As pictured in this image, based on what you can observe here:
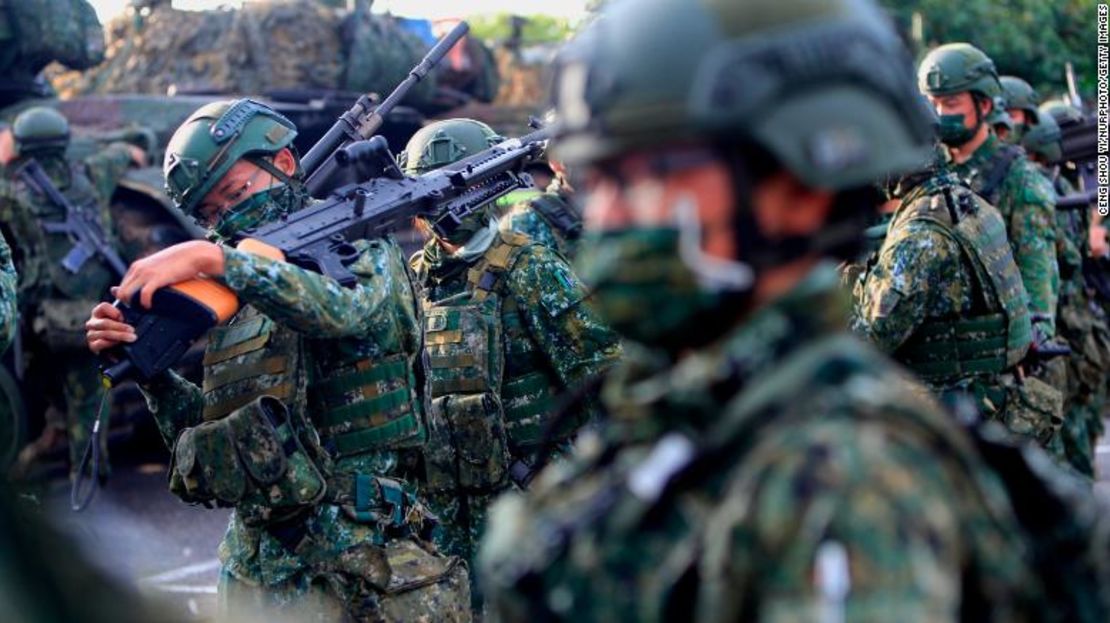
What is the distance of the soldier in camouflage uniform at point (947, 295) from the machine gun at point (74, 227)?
6437 mm

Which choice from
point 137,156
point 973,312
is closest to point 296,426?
point 973,312

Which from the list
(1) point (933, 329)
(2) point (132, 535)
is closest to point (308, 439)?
(1) point (933, 329)

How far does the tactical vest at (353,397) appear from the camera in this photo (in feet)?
16.7

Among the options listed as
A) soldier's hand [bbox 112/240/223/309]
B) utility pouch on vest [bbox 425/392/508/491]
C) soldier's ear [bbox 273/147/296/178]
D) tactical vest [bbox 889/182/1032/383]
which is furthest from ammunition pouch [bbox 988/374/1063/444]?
soldier's hand [bbox 112/240/223/309]

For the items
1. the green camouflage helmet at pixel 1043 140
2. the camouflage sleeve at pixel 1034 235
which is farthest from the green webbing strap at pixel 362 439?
the green camouflage helmet at pixel 1043 140

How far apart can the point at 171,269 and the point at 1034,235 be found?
442 centimetres

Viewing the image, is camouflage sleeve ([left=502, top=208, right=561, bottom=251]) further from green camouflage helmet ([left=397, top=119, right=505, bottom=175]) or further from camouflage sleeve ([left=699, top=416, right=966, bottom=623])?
camouflage sleeve ([left=699, top=416, right=966, bottom=623])

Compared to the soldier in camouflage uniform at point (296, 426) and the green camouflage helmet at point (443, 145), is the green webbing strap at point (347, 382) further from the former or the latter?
the green camouflage helmet at point (443, 145)

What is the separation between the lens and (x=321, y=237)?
16.6 ft

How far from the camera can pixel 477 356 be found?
6.34 meters

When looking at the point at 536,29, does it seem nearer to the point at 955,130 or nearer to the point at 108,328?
the point at 955,130

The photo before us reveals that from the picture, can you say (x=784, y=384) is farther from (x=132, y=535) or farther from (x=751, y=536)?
(x=132, y=535)

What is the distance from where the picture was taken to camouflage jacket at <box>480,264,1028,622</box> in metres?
1.86

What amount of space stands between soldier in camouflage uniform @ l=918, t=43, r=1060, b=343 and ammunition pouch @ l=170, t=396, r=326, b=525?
11.9 feet
